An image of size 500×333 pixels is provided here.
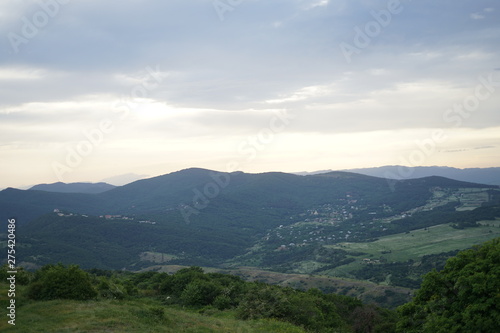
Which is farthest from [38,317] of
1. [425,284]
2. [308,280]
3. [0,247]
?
[0,247]

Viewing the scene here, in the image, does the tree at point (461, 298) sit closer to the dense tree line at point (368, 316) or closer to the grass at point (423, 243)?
the dense tree line at point (368, 316)

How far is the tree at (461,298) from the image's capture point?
57.4ft

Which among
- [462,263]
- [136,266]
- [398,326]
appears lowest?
[136,266]

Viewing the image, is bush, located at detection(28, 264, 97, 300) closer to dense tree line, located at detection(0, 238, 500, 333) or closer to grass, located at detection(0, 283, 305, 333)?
dense tree line, located at detection(0, 238, 500, 333)

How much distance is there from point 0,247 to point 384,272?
14540 centimetres

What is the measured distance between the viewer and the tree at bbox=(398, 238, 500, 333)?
17.5 metres

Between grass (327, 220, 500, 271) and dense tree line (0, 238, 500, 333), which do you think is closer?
dense tree line (0, 238, 500, 333)

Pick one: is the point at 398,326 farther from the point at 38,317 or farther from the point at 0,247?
the point at 0,247

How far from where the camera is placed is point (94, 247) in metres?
168

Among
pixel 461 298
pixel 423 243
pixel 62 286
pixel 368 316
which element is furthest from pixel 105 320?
pixel 423 243

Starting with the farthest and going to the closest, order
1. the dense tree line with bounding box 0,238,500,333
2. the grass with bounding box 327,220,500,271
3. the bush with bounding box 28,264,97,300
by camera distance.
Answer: the grass with bounding box 327,220,500,271, the bush with bounding box 28,264,97,300, the dense tree line with bounding box 0,238,500,333

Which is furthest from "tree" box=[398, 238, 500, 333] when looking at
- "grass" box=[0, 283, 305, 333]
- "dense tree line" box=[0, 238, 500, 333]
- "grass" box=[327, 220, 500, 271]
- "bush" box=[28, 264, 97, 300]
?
"grass" box=[327, 220, 500, 271]

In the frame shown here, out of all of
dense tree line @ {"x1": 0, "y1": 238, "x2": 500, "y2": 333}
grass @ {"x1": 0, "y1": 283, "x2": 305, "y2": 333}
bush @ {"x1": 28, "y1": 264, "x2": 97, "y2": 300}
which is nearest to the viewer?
grass @ {"x1": 0, "y1": 283, "x2": 305, "y2": 333}

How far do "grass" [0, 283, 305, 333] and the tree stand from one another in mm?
7961
